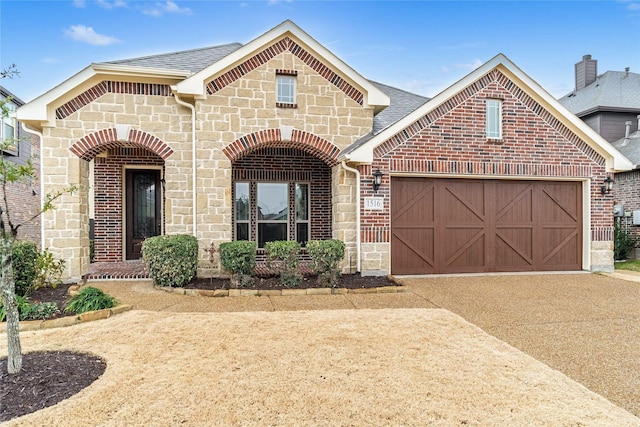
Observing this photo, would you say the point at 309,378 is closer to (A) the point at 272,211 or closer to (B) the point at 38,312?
(B) the point at 38,312

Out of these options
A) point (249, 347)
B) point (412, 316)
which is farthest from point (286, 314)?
point (412, 316)

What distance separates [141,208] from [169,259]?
4354 millimetres

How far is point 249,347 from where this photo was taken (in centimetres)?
416

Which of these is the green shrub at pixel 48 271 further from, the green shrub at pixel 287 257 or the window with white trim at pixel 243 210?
the window with white trim at pixel 243 210

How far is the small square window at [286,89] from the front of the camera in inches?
336

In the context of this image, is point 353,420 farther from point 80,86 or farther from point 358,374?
point 80,86

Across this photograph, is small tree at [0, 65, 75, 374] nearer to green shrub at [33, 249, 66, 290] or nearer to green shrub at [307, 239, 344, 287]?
green shrub at [33, 249, 66, 290]

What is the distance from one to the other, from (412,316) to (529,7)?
8.34 metres

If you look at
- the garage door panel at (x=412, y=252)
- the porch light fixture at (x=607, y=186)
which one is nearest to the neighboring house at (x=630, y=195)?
the porch light fixture at (x=607, y=186)

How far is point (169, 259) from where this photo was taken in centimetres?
706

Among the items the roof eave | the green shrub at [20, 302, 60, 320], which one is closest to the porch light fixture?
the roof eave

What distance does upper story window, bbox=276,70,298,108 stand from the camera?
853 cm

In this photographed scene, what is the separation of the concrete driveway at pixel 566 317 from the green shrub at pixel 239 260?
3273mm

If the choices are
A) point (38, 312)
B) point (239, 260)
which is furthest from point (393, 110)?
point (38, 312)
